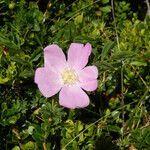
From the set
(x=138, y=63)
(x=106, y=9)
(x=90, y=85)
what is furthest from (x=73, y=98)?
(x=106, y=9)

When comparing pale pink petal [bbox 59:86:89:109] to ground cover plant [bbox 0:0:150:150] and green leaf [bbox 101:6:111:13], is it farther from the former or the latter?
green leaf [bbox 101:6:111:13]

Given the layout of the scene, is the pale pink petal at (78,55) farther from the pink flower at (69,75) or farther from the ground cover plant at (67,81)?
the ground cover plant at (67,81)

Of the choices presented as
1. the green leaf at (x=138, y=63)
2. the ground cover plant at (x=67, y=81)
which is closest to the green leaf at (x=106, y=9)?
the ground cover plant at (x=67, y=81)

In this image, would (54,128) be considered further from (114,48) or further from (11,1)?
(11,1)

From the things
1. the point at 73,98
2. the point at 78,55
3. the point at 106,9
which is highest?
the point at 106,9

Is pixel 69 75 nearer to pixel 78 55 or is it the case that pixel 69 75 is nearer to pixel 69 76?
pixel 69 76

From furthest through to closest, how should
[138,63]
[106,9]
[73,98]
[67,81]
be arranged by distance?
1. [106,9]
2. [138,63]
3. [67,81]
4. [73,98]
